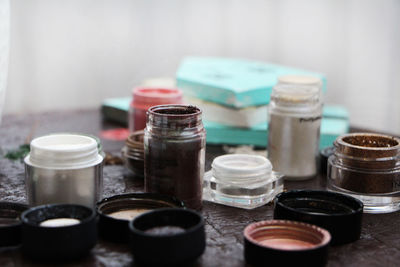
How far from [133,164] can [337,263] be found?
357 mm

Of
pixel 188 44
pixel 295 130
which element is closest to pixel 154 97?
pixel 295 130

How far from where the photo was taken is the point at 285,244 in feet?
2.10

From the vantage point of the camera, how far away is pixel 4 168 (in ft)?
3.00

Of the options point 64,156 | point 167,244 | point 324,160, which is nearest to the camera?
point 167,244

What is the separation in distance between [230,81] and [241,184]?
323 millimetres

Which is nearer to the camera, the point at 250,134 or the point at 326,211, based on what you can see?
the point at 326,211

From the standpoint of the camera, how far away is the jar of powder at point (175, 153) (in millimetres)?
738

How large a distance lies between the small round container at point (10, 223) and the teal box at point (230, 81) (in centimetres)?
43

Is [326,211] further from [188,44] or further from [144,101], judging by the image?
[188,44]

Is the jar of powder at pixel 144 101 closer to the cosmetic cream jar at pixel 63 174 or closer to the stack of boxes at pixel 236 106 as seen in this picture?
the stack of boxes at pixel 236 106

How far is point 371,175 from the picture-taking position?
0.77m

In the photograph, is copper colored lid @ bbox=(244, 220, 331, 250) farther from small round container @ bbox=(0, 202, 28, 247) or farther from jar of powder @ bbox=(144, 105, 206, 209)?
small round container @ bbox=(0, 202, 28, 247)

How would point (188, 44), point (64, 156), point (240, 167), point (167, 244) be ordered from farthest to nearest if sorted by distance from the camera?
point (188, 44)
point (240, 167)
point (64, 156)
point (167, 244)

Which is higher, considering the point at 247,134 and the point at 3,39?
the point at 3,39
